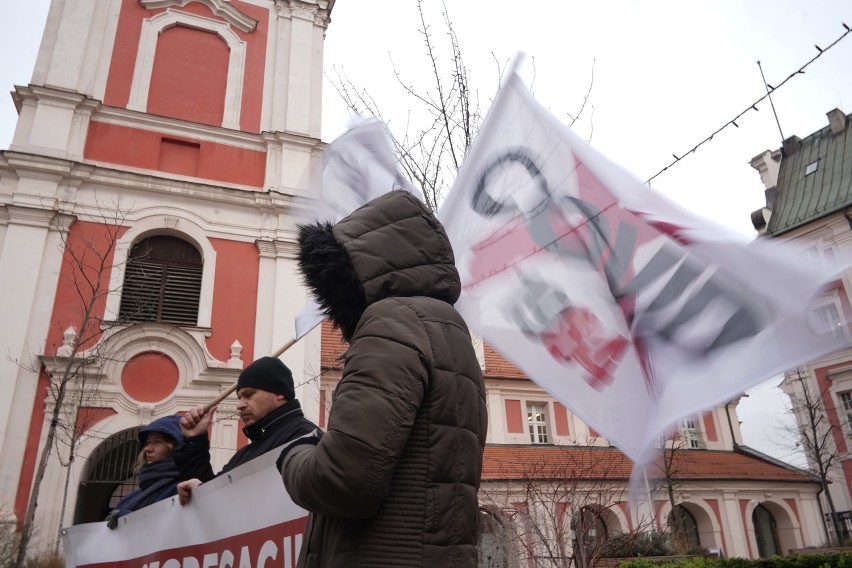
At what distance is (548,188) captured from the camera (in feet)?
10.8

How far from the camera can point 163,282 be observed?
1319 cm

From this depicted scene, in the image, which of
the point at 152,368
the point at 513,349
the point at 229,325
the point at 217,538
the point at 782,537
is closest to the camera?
the point at 217,538

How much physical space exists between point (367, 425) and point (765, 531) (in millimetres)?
30492

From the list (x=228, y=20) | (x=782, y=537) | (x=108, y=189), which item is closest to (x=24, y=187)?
(x=108, y=189)

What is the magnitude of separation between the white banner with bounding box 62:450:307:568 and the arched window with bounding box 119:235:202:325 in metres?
9.90

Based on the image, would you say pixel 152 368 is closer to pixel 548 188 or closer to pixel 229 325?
pixel 229 325

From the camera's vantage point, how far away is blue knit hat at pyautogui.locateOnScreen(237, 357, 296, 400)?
9.64ft

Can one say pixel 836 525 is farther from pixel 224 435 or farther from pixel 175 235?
pixel 175 235

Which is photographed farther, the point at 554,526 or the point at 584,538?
the point at 584,538

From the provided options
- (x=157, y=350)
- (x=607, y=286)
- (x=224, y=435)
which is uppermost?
(x=157, y=350)

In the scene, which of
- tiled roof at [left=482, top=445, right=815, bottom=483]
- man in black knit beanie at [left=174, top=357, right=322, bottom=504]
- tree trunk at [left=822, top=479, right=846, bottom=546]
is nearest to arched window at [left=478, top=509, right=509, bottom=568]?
man in black knit beanie at [left=174, top=357, right=322, bottom=504]

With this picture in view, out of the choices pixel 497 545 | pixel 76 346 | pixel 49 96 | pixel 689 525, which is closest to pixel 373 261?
pixel 76 346

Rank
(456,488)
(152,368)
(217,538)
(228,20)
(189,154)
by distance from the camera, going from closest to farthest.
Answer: (456,488), (217,538), (152,368), (189,154), (228,20)

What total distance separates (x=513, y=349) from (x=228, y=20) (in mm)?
16412
